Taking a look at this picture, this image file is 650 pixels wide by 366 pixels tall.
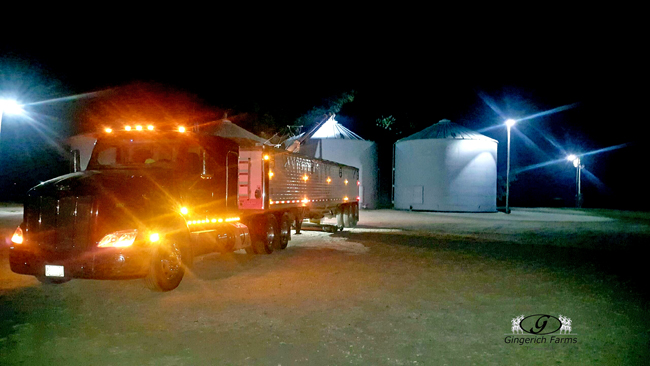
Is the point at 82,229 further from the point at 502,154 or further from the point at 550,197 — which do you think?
the point at 550,197

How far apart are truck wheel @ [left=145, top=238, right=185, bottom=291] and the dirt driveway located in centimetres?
21

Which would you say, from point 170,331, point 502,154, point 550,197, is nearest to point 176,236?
point 170,331

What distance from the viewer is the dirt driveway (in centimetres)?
569

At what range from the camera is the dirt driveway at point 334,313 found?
5691 mm

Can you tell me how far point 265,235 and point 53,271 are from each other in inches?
243

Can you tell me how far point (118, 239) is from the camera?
8.07m

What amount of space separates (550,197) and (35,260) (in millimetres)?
63616

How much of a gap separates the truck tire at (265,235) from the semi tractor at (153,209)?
0.03 meters

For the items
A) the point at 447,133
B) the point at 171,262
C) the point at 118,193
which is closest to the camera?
the point at 118,193

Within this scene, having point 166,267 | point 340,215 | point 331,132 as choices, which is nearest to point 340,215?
point 340,215

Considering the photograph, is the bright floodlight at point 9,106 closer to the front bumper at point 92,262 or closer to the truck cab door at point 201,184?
the truck cab door at point 201,184

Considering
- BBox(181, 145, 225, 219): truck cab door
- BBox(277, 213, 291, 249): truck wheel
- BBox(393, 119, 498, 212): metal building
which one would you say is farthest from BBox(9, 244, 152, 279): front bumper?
BBox(393, 119, 498, 212): metal building

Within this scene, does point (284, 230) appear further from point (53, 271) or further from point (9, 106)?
point (9, 106)

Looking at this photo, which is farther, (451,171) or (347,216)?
(451,171)
